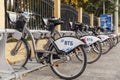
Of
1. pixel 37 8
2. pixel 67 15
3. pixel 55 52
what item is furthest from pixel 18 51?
pixel 67 15

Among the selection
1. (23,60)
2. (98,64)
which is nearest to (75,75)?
(23,60)

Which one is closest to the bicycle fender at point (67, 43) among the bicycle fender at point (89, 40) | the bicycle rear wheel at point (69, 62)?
the bicycle rear wheel at point (69, 62)

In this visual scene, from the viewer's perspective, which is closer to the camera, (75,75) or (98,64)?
(75,75)

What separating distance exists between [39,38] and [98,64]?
2006 mm

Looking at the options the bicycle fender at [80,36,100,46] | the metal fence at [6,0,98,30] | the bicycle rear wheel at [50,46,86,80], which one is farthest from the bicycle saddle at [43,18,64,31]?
the bicycle fender at [80,36,100,46]

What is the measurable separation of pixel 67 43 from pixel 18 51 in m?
1.15

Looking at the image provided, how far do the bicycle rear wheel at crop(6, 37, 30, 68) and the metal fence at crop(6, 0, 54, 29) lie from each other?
5.48 ft

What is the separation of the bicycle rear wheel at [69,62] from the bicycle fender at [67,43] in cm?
11

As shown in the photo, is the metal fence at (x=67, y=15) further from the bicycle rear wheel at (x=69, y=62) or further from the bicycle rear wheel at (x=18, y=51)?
the bicycle rear wheel at (x=69, y=62)

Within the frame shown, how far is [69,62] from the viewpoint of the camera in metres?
7.48

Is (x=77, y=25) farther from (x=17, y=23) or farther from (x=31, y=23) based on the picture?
(x=17, y=23)

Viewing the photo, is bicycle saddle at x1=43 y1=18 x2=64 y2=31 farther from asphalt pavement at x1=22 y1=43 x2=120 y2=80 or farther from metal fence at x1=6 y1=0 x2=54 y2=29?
metal fence at x1=6 y1=0 x2=54 y2=29

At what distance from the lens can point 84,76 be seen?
7.38m

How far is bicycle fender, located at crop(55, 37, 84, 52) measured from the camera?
22.8 ft
